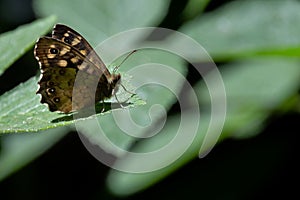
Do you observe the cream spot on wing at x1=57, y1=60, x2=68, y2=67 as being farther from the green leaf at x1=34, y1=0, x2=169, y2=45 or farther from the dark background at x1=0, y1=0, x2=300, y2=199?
the dark background at x1=0, y1=0, x2=300, y2=199

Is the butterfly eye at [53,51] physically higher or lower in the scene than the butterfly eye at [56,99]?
higher

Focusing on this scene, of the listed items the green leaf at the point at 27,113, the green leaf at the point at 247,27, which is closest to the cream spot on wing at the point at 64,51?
the green leaf at the point at 27,113

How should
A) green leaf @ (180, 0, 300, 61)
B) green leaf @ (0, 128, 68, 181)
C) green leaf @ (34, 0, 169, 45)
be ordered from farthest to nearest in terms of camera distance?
green leaf @ (180, 0, 300, 61), green leaf @ (34, 0, 169, 45), green leaf @ (0, 128, 68, 181)

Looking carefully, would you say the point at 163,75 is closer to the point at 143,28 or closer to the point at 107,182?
the point at 143,28

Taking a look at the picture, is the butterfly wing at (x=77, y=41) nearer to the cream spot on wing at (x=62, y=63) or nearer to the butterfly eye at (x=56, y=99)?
the cream spot on wing at (x=62, y=63)

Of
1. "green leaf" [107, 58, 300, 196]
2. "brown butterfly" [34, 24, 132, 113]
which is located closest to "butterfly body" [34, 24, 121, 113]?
"brown butterfly" [34, 24, 132, 113]

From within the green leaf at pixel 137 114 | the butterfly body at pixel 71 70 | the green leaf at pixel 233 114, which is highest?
the butterfly body at pixel 71 70
